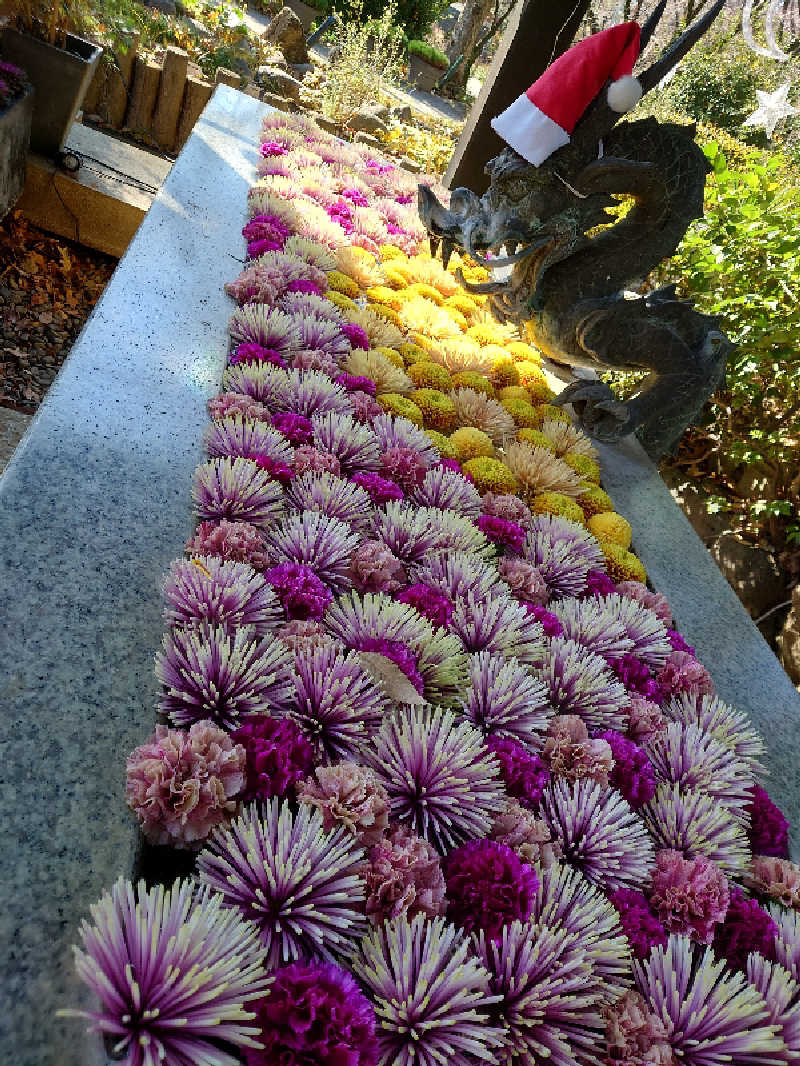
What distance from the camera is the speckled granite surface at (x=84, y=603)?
808mm

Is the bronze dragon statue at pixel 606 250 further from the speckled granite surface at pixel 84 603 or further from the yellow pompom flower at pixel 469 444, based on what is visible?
the speckled granite surface at pixel 84 603

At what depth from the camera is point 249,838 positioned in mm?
931

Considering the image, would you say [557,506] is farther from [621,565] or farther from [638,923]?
[638,923]

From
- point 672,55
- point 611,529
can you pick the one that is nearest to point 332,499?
point 611,529

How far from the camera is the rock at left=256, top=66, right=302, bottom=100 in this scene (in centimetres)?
772

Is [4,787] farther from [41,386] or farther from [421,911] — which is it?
[41,386]

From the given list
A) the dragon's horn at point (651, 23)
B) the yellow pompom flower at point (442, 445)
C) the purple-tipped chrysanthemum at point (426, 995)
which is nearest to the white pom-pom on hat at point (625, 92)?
the dragon's horn at point (651, 23)

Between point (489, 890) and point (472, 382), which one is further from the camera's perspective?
point (472, 382)

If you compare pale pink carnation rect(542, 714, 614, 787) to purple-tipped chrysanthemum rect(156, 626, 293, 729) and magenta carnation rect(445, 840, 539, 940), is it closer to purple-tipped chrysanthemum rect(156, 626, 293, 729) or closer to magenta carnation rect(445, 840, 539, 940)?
magenta carnation rect(445, 840, 539, 940)

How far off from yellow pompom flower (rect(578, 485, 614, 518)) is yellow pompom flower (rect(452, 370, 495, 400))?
61 centimetres

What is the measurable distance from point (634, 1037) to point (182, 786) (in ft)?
2.35

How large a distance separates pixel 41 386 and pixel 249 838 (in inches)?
130

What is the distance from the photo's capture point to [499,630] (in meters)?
1.54

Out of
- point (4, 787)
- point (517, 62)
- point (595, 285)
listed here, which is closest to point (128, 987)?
point (4, 787)
